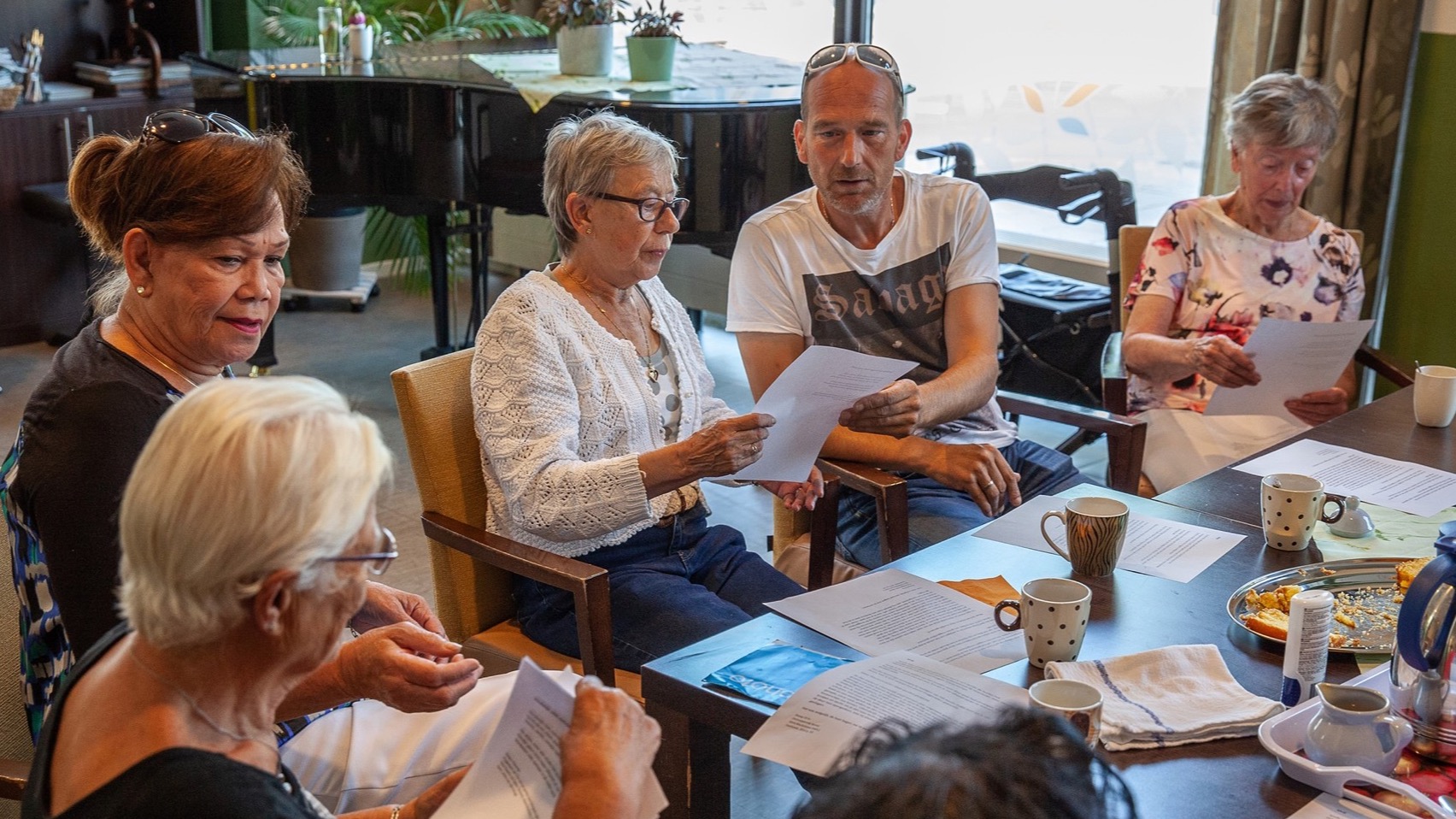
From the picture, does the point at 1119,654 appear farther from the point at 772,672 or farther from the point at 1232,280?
the point at 1232,280

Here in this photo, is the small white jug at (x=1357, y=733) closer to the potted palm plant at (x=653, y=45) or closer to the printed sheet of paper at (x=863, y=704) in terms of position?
the printed sheet of paper at (x=863, y=704)

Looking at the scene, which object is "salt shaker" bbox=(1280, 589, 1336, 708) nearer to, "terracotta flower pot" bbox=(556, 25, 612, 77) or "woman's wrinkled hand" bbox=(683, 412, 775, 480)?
"woman's wrinkled hand" bbox=(683, 412, 775, 480)

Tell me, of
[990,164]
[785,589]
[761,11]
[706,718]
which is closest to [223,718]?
[706,718]

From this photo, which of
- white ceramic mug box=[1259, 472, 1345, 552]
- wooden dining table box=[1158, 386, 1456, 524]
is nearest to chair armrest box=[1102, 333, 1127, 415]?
wooden dining table box=[1158, 386, 1456, 524]

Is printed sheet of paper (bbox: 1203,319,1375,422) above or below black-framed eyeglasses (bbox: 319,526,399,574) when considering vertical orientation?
below

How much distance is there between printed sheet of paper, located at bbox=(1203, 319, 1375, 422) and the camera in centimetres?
256

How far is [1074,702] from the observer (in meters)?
1.32

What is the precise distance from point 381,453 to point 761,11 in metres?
5.15

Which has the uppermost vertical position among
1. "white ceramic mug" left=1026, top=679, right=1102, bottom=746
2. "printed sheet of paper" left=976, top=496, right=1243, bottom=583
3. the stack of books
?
the stack of books

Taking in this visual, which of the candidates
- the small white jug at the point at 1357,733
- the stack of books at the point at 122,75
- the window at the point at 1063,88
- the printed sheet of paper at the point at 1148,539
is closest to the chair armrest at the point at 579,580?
the printed sheet of paper at the point at 1148,539

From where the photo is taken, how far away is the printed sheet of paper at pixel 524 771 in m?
1.22

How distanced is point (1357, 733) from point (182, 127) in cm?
152

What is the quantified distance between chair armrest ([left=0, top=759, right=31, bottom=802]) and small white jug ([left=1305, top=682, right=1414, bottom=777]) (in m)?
1.34

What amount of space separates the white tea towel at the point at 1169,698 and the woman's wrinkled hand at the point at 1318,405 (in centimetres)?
137
